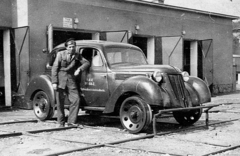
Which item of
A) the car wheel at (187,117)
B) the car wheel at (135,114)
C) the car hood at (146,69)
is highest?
the car hood at (146,69)

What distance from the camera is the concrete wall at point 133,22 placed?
1316 cm

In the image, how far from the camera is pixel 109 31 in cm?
1440

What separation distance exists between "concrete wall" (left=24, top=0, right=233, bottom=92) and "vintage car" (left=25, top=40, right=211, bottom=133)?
3.97 metres

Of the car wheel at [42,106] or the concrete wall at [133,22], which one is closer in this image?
the car wheel at [42,106]

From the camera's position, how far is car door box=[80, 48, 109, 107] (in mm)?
8391

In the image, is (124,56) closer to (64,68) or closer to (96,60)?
(96,60)

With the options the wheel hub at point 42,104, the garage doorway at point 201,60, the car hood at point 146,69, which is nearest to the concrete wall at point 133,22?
the garage doorway at point 201,60

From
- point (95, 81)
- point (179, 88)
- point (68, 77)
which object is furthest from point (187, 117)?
point (68, 77)

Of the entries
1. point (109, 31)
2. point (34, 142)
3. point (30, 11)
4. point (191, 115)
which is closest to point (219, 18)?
point (109, 31)

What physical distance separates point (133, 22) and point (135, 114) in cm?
933

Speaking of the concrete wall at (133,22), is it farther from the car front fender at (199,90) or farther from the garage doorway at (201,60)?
the car front fender at (199,90)

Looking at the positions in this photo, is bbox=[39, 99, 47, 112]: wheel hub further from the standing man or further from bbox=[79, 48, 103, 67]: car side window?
bbox=[79, 48, 103, 67]: car side window

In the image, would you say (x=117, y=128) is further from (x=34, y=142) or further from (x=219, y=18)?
(x=219, y=18)

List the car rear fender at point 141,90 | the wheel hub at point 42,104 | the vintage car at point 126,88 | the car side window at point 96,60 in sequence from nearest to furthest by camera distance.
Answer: the car rear fender at point 141,90
the vintage car at point 126,88
the car side window at point 96,60
the wheel hub at point 42,104
